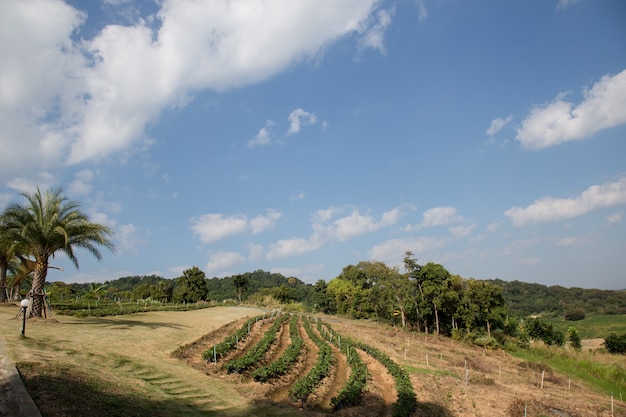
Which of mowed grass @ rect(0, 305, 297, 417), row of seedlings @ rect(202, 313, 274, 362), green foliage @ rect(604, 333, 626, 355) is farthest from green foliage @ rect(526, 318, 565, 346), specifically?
mowed grass @ rect(0, 305, 297, 417)

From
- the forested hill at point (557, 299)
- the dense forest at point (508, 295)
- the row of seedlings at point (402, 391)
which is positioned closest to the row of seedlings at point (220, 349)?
the row of seedlings at point (402, 391)

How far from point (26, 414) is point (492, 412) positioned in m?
16.7

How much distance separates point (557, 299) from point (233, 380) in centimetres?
13175

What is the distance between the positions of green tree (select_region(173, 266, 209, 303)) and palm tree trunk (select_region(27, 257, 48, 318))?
5243 centimetres

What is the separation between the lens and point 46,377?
10672mm

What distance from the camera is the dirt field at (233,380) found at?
13.4 meters

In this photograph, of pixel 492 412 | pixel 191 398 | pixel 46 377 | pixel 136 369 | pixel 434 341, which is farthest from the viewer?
pixel 434 341

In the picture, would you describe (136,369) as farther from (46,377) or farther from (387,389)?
(387,389)

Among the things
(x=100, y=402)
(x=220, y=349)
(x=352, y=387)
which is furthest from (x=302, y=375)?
(x=100, y=402)

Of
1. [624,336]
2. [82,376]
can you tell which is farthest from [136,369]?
[624,336]

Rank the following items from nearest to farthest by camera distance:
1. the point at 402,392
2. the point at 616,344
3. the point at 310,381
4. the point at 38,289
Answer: the point at 402,392
the point at 310,381
the point at 38,289
the point at 616,344

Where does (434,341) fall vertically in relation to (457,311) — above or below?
below

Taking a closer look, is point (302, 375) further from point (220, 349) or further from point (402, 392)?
point (402, 392)

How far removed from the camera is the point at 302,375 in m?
19.5
